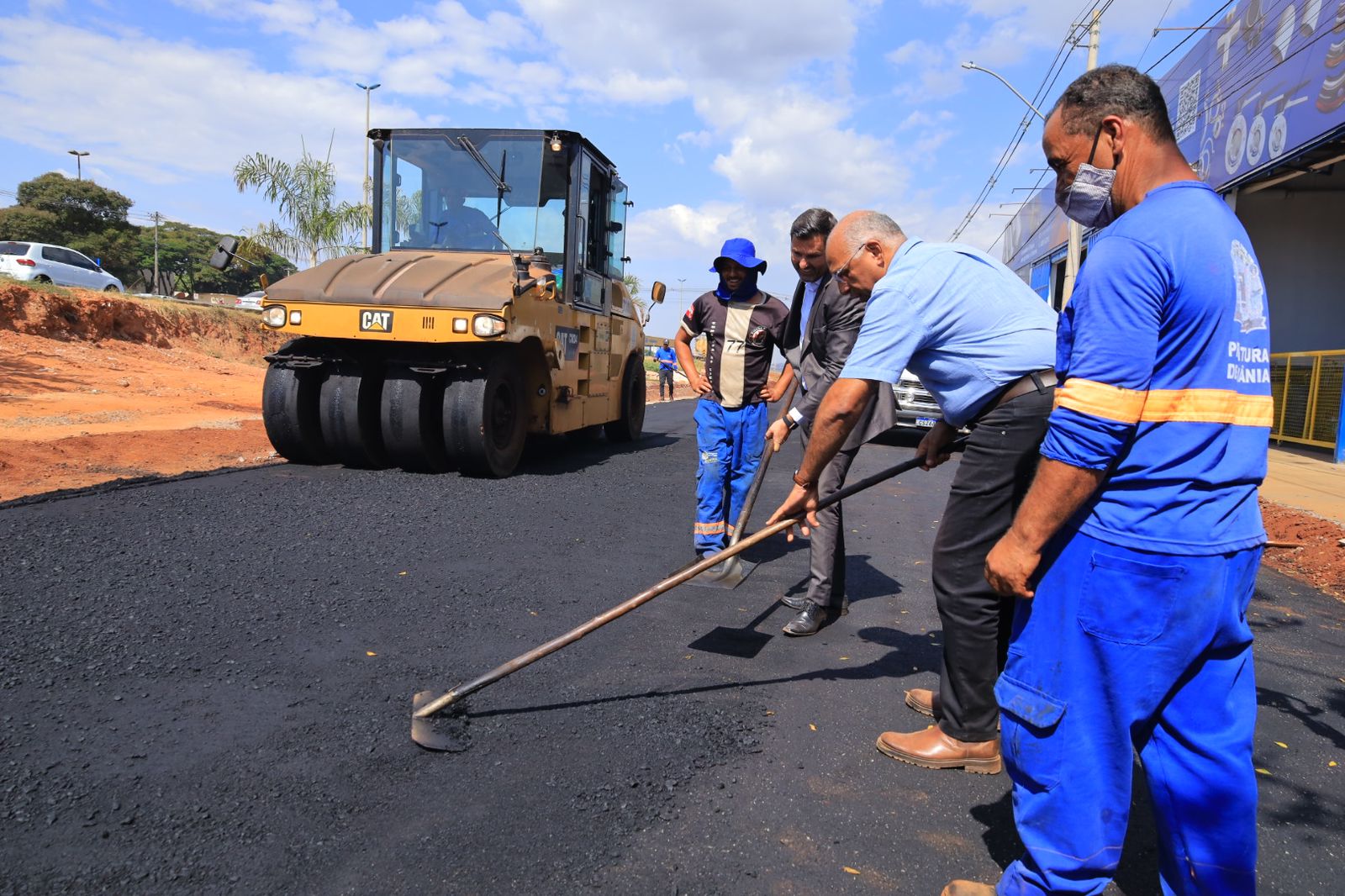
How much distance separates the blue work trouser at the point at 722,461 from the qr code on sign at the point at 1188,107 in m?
16.4

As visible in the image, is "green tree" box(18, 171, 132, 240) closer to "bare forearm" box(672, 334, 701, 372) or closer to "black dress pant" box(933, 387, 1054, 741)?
"bare forearm" box(672, 334, 701, 372)

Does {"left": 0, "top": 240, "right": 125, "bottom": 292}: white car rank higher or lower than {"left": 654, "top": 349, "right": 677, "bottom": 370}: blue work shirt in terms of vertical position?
higher

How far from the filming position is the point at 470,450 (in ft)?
24.1

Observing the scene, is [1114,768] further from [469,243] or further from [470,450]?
[469,243]

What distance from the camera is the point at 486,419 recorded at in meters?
7.36

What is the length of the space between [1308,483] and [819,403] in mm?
8821

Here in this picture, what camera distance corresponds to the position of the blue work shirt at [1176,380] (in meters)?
1.66

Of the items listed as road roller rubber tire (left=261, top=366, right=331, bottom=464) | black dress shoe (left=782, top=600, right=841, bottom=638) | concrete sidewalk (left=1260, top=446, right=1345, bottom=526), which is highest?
road roller rubber tire (left=261, top=366, right=331, bottom=464)

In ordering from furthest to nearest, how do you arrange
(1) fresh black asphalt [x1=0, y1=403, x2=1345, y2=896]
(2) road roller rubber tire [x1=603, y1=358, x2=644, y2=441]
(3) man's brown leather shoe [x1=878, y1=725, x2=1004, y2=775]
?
(2) road roller rubber tire [x1=603, y1=358, x2=644, y2=441] → (3) man's brown leather shoe [x1=878, y1=725, x2=1004, y2=775] → (1) fresh black asphalt [x1=0, y1=403, x2=1345, y2=896]

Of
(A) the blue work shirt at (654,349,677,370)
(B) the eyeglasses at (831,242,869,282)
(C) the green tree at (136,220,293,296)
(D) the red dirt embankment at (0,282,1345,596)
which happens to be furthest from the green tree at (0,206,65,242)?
(B) the eyeglasses at (831,242,869,282)

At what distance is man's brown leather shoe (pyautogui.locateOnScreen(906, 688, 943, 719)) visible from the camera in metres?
3.19

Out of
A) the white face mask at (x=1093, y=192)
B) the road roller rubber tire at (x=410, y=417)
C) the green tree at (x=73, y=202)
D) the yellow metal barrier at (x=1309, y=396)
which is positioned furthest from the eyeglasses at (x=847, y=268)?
the green tree at (x=73, y=202)

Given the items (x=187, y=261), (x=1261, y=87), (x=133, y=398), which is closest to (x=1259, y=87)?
(x=1261, y=87)

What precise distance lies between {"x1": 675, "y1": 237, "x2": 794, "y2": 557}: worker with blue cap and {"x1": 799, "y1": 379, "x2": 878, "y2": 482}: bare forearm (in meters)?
2.52
